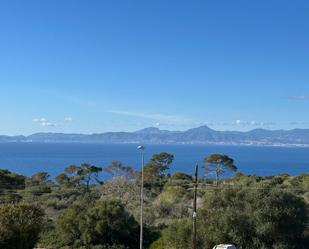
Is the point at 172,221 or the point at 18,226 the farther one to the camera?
the point at 172,221

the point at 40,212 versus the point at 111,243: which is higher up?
the point at 40,212

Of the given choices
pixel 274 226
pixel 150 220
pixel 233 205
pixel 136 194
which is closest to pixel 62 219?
pixel 150 220

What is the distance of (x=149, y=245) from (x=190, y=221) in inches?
204

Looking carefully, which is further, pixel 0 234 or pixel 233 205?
pixel 233 205

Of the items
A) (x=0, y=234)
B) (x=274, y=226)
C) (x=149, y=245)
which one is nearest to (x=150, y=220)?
(x=149, y=245)

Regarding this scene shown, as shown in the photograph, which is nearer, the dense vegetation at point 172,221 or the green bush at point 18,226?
the green bush at point 18,226

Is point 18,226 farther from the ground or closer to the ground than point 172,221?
farther from the ground

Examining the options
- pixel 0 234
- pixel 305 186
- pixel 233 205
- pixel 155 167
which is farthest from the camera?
pixel 155 167

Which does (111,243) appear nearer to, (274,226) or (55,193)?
(274,226)

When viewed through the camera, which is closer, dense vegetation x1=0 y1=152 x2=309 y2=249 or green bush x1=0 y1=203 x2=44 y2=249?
green bush x1=0 y1=203 x2=44 y2=249

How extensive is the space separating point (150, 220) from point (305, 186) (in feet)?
53.2

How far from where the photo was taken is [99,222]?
1325 inches

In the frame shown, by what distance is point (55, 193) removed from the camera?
5106cm

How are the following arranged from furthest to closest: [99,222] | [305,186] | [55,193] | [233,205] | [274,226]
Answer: [55,193] → [305,186] → [99,222] → [233,205] → [274,226]
